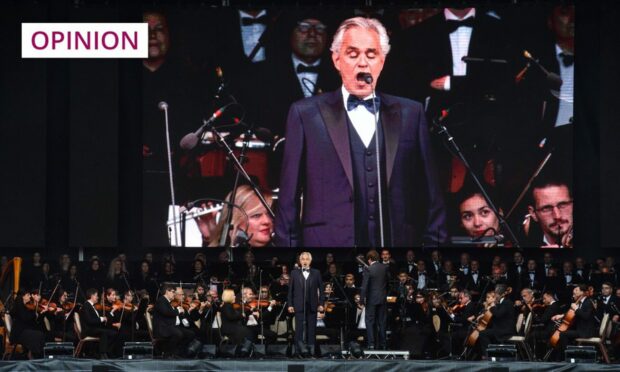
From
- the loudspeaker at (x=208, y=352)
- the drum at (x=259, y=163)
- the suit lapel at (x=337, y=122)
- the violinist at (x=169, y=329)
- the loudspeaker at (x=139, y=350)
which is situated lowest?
the loudspeaker at (x=208, y=352)

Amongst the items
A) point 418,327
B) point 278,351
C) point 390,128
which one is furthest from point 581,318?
point 390,128

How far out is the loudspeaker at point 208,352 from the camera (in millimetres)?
18312

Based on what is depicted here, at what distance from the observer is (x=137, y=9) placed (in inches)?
944

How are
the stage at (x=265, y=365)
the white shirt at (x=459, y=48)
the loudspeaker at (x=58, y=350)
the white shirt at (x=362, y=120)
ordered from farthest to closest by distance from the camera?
1. the white shirt at (x=362, y=120)
2. the white shirt at (x=459, y=48)
3. the loudspeaker at (x=58, y=350)
4. the stage at (x=265, y=365)

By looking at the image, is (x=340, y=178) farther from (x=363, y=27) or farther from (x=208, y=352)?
(x=208, y=352)

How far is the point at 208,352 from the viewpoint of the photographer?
60.5 feet

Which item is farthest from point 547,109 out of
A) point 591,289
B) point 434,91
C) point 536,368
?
point 536,368

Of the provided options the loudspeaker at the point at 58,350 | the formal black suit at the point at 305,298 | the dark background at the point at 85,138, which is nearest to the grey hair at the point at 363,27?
the dark background at the point at 85,138

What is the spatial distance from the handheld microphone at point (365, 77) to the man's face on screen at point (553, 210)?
3.66 meters

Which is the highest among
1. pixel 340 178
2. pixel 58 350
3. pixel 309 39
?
pixel 309 39

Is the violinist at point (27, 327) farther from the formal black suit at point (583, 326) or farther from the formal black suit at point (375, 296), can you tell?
the formal black suit at point (583, 326)

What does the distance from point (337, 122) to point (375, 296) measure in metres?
6.25

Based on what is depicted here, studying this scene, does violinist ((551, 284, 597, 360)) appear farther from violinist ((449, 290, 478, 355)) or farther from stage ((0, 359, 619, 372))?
stage ((0, 359, 619, 372))

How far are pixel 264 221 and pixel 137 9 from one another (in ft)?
15.2
